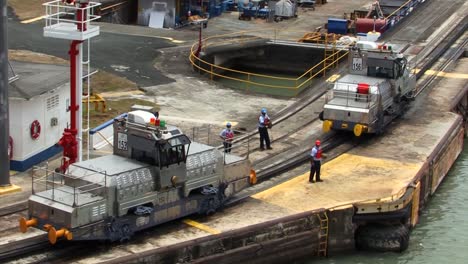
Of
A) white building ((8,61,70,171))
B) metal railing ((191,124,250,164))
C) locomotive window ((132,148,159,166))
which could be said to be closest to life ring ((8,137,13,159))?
white building ((8,61,70,171))

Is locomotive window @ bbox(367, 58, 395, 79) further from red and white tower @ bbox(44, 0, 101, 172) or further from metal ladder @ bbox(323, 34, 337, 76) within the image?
red and white tower @ bbox(44, 0, 101, 172)

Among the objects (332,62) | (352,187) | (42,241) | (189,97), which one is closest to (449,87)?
(332,62)

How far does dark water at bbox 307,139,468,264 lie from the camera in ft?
96.5

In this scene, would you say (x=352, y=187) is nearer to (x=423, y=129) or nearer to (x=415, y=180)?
(x=415, y=180)

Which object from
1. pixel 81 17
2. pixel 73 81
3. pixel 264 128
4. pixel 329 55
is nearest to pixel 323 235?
pixel 264 128

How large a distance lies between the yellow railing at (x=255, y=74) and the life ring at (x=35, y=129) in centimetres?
1440

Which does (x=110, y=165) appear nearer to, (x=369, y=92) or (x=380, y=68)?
(x=369, y=92)

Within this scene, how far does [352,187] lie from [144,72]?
57.0ft

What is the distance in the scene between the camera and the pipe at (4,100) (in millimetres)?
27531

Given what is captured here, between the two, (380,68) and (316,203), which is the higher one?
(380,68)

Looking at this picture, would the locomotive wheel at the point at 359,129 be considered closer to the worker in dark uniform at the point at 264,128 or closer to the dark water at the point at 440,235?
the worker in dark uniform at the point at 264,128

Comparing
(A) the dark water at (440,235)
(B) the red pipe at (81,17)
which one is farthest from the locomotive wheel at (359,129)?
(B) the red pipe at (81,17)

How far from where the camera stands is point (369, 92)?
3566 centimetres

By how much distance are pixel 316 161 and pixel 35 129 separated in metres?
9.10
